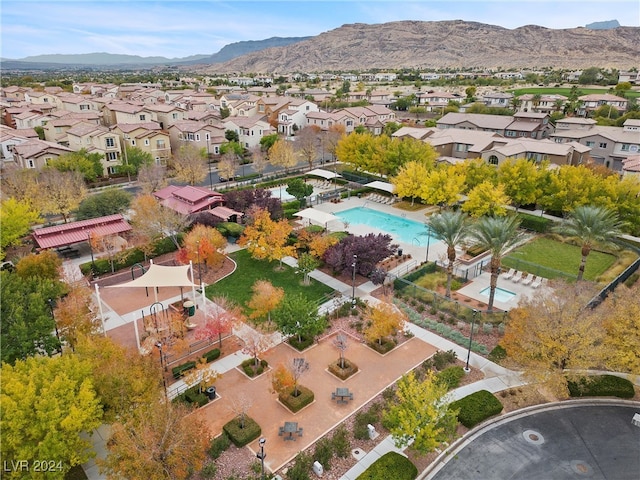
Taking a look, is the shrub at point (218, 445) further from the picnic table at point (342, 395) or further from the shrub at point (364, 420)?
the shrub at point (364, 420)

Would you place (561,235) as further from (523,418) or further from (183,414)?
(183,414)

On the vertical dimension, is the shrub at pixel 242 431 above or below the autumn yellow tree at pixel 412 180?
below

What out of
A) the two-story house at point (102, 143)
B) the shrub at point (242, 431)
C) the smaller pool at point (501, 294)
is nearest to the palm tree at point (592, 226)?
the smaller pool at point (501, 294)

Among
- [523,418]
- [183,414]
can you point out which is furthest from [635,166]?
[183,414]

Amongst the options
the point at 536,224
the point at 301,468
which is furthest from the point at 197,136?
the point at 301,468

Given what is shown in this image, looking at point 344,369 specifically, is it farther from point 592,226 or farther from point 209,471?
point 592,226

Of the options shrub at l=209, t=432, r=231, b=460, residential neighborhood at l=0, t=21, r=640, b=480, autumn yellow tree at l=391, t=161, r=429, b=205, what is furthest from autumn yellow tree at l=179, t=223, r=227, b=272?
autumn yellow tree at l=391, t=161, r=429, b=205
